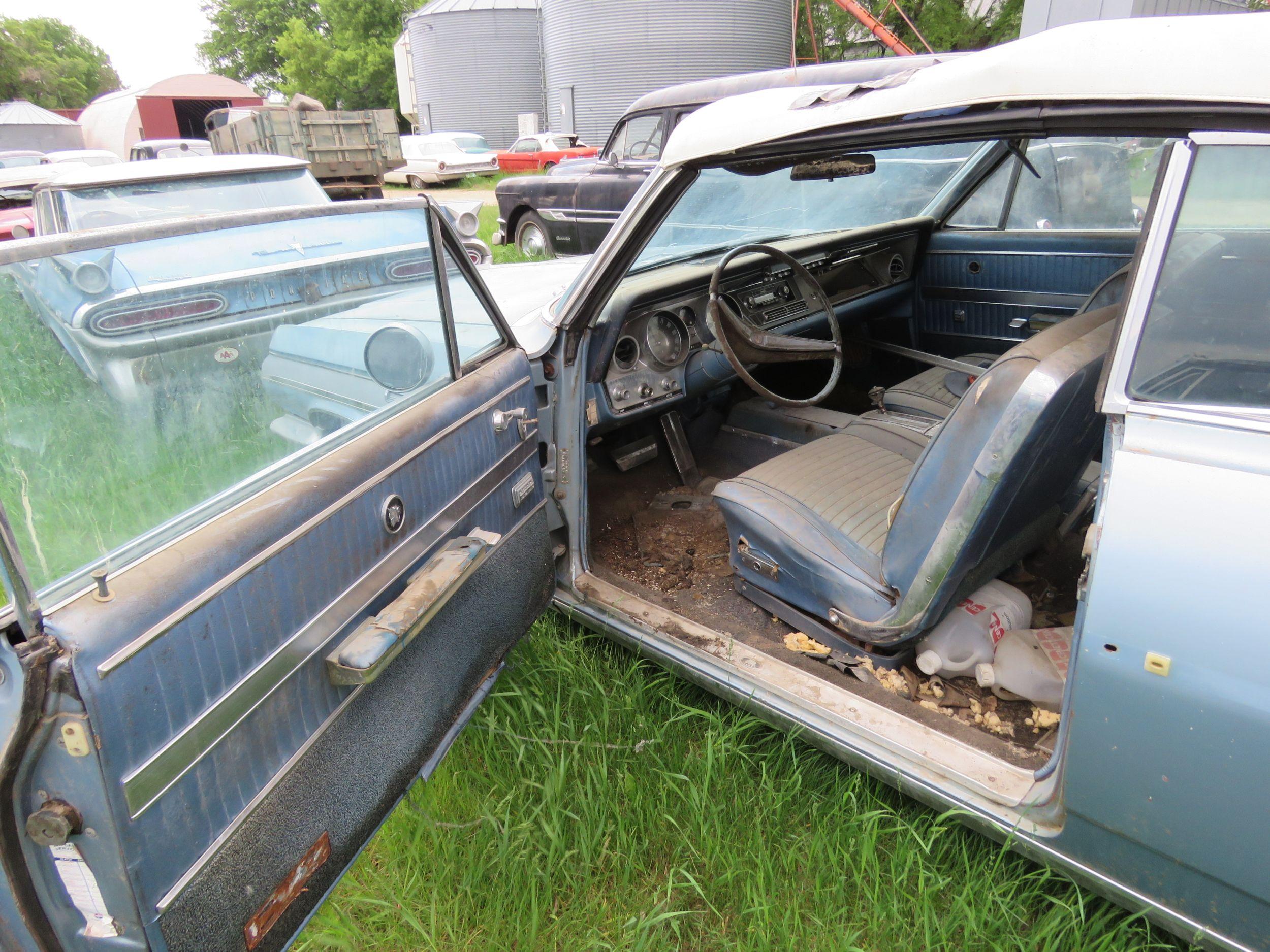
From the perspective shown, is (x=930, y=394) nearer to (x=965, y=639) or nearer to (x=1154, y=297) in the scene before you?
(x=965, y=639)

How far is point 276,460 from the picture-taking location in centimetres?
145

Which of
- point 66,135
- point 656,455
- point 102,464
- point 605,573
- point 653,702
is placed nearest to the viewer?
point 102,464

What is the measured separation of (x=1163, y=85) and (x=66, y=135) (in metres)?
32.3

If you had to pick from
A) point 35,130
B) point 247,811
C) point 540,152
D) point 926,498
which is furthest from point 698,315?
point 35,130

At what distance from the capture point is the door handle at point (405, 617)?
1.42 metres

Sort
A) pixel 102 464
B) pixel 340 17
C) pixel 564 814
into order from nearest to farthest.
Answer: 1. pixel 102 464
2. pixel 564 814
3. pixel 340 17

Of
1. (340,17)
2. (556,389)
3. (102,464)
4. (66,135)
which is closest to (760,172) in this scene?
(556,389)

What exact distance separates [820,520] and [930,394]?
1234mm

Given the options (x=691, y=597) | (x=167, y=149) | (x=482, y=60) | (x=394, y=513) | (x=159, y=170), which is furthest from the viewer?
(x=482, y=60)

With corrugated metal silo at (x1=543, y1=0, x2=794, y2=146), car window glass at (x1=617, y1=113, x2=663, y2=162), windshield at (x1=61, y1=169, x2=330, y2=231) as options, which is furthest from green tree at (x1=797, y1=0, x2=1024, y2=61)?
windshield at (x1=61, y1=169, x2=330, y2=231)

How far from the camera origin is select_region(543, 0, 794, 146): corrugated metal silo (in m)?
18.8

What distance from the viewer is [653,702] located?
2.33 m

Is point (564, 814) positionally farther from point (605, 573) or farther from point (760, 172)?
point (760, 172)

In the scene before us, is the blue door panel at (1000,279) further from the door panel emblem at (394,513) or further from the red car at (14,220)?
the red car at (14,220)
